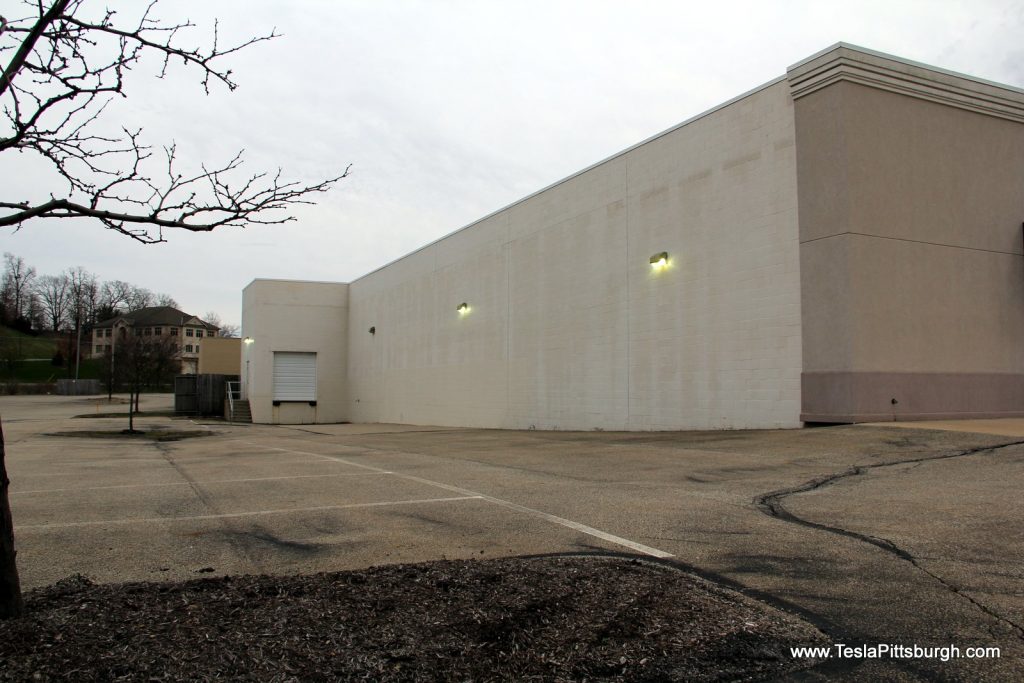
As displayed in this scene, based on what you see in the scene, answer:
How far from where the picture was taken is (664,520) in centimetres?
626

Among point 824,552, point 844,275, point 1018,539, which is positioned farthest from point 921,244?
point 824,552

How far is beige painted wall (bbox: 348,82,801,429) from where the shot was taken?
600 inches

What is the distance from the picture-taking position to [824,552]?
16.5 feet

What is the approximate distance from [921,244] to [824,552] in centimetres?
1220

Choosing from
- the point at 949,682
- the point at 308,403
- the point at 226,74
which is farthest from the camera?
the point at 308,403

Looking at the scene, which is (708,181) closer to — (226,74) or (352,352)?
(226,74)

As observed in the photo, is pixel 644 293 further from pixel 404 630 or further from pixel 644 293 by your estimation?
pixel 404 630

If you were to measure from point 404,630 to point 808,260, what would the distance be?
43.6 feet

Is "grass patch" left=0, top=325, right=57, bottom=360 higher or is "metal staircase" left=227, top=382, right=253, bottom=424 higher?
"grass patch" left=0, top=325, right=57, bottom=360

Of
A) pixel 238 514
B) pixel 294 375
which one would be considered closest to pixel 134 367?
pixel 294 375

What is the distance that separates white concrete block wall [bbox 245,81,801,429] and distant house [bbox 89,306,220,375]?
92812 millimetres

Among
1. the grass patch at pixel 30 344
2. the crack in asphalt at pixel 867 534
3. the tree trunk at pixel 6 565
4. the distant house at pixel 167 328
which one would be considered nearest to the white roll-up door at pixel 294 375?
the crack in asphalt at pixel 867 534

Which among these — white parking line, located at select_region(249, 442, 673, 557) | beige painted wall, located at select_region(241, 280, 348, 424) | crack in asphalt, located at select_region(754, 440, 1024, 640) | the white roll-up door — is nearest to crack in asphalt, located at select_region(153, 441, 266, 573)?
white parking line, located at select_region(249, 442, 673, 557)

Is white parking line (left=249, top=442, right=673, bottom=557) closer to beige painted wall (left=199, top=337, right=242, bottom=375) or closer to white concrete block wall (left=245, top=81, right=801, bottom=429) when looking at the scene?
white concrete block wall (left=245, top=81, right=801, bottom=429)
